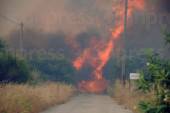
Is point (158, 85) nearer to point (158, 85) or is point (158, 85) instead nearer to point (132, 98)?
point (158, 85)

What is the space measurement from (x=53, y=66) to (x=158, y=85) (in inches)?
2403

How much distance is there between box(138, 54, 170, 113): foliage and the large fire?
182 feet

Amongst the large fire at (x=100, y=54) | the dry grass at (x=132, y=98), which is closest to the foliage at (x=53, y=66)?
the large fire at (x=100, y=54)

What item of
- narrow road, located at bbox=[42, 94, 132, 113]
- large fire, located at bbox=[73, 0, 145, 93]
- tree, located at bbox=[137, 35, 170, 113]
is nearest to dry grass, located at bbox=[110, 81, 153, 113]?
narrow road, located at bbox=[42, 94, 132, 113]

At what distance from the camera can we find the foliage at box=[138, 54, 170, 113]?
14906 millimetres

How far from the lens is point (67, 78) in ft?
258

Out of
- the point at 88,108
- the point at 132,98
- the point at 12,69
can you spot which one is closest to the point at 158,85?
the point at 88,108

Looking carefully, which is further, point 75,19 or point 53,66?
point 75,19

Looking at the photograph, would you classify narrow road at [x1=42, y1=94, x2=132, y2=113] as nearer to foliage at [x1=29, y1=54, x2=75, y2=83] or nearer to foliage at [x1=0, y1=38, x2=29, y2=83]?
foliage at [x1=0, y1=38, x2=29, y2=83]

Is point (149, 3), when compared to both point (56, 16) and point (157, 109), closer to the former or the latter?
point (56, 16)

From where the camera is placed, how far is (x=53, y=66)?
7569cm

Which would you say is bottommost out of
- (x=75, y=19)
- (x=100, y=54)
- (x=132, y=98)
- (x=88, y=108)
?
(x=88, y=108)

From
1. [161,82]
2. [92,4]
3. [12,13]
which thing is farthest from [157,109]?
[92,4]

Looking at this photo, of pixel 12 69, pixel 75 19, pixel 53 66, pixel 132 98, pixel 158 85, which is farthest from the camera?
pixel 75 19
